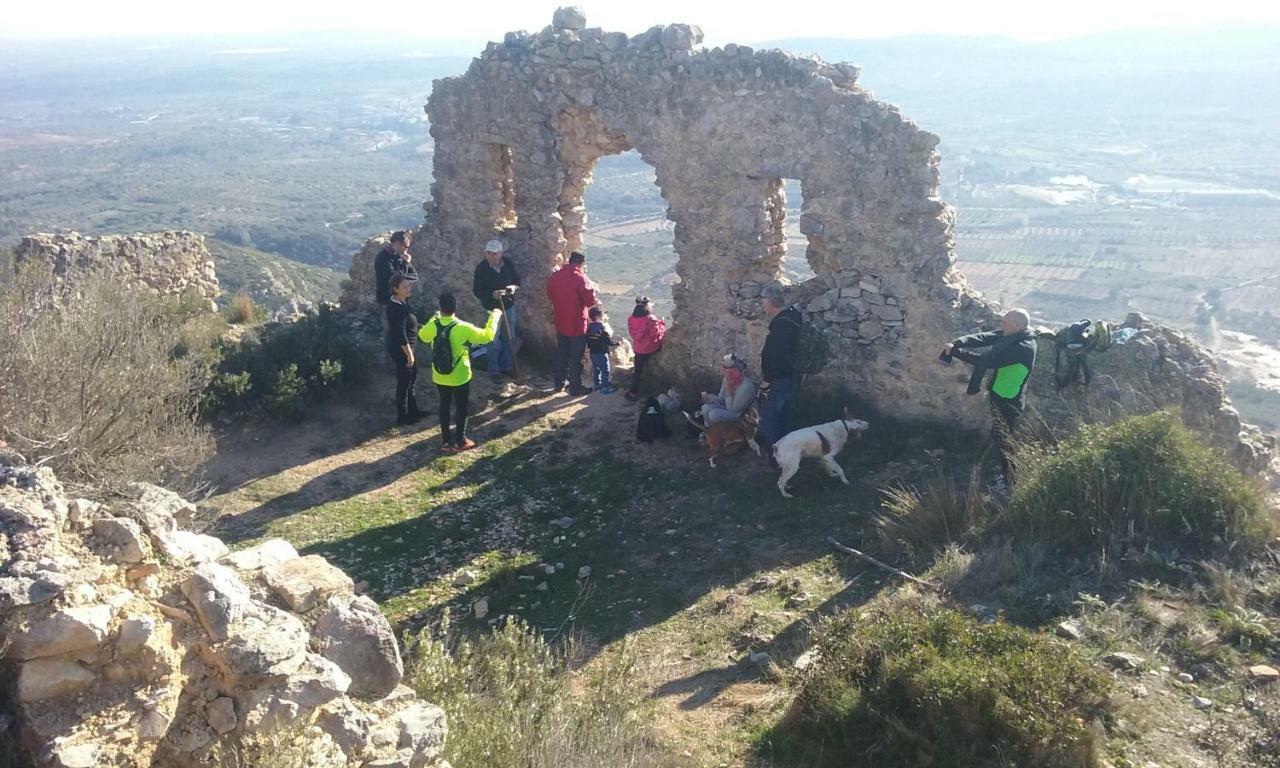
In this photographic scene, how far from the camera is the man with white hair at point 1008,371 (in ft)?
24.1

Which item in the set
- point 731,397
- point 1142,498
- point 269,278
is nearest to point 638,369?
point 731,397

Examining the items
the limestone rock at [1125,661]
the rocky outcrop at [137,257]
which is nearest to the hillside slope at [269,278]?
the rocky outcrop at [137,257]

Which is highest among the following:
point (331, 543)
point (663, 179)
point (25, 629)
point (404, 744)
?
point (663, 179)

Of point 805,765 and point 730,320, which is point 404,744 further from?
point 730,320

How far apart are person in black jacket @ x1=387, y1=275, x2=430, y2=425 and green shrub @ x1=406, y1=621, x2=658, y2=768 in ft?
14.8

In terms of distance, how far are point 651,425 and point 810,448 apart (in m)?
1.88

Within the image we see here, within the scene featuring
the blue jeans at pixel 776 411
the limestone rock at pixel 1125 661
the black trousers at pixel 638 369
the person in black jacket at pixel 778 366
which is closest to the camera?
the limestone rock at pixel 1125 661

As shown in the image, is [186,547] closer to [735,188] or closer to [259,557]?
[259,557]

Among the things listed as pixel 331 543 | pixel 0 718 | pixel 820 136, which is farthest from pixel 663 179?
pixel 0 718

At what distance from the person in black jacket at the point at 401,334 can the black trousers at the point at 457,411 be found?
57 cm

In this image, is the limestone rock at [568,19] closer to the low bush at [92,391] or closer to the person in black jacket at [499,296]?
the person in black jacket at [499,296]

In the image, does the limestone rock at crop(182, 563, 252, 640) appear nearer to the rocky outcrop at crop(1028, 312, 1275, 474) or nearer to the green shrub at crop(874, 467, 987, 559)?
the green shrub at crop(874, 467, 987, 559)

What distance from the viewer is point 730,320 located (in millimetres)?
9945

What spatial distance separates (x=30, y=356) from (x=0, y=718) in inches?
A: 145
